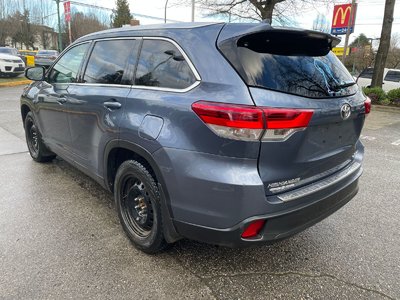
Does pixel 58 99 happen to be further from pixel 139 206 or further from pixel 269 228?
pixel 269 228

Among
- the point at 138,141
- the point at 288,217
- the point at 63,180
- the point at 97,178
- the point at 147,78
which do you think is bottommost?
the point at 63,180

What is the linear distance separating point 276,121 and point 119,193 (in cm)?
162

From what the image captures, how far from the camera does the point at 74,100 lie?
3.39m

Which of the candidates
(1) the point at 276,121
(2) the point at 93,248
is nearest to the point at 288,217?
(1) the point at 276,121

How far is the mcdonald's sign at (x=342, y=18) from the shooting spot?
14.8 metres

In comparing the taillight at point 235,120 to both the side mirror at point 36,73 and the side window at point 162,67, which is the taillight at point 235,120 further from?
the side mirror at point 36,73

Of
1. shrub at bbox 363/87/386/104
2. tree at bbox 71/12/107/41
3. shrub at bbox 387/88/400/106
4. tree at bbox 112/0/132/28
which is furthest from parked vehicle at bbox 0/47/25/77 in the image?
tree at bbox 71/12/107/41

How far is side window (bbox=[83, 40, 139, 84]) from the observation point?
287cm

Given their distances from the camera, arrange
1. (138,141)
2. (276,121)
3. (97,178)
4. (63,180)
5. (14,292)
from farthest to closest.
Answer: (63,180) < (97,178) < (138,141) < (14,292) < (276,121)

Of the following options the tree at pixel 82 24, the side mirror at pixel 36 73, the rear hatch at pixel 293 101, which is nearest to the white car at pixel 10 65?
the side mirror at pixel 36 73

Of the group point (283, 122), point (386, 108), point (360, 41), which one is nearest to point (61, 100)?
point (283, 122)

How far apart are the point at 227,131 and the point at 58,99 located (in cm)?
252

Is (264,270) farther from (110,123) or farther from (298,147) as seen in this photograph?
(110,123)

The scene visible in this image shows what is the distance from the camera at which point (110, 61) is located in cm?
308
